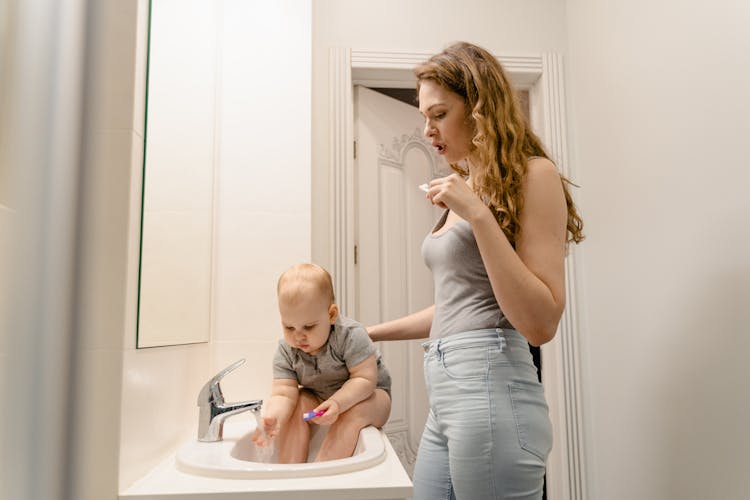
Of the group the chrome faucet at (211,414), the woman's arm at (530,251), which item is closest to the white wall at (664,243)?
the woman's arm at (530,251)

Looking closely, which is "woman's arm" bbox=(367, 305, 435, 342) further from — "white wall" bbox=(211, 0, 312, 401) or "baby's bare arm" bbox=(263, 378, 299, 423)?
"white wall" bbox=(211, 0, 312, 401)

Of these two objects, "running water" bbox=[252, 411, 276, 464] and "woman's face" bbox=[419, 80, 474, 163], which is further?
"running water" bbox=[252, 411, 276, 464]

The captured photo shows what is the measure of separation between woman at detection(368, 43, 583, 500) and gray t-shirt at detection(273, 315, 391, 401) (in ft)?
0.91

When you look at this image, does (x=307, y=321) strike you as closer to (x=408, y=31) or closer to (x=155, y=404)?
(x=155, y=404)

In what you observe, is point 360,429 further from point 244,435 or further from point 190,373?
point 190,373

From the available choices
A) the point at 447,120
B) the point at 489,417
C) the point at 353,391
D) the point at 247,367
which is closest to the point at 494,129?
the point at 447,120

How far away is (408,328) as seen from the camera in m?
1.43

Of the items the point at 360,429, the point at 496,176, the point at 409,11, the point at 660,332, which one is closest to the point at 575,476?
the point at 660,332

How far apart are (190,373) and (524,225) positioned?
889 millimetres

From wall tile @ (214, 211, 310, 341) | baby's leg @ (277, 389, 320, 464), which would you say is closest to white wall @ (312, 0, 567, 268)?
wall tile @ (214, 211, 310, 341)

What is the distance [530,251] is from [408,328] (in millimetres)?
499

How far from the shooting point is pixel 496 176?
1.03 metres

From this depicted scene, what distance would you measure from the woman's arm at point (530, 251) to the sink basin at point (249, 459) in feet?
1.21

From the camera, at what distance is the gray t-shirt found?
137 cm
